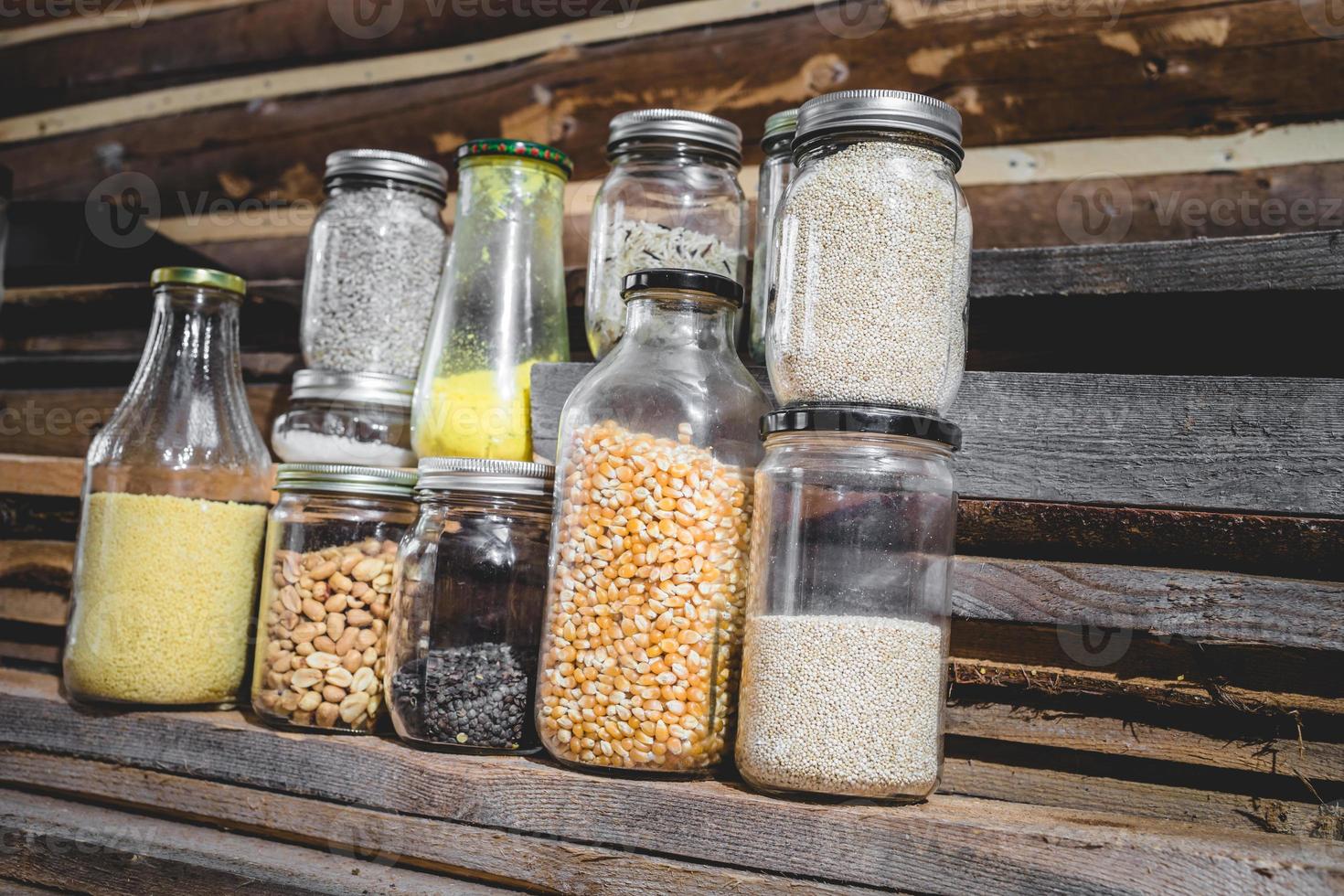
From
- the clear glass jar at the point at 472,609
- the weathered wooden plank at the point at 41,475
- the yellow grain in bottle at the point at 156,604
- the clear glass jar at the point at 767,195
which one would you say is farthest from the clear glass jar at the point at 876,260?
the weathered wooden plank at the point at 41,475

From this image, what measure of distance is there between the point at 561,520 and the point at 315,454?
0.40 metres

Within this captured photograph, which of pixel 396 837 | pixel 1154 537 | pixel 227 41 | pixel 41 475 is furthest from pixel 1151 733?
pixel 227 41

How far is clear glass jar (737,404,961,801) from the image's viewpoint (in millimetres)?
942

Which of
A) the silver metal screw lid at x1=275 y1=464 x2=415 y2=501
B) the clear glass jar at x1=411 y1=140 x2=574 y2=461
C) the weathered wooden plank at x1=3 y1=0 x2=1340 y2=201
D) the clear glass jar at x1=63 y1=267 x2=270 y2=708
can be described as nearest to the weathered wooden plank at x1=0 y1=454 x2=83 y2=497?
the clear glass jar at x1=63 y1=267 x2=270 y2=708

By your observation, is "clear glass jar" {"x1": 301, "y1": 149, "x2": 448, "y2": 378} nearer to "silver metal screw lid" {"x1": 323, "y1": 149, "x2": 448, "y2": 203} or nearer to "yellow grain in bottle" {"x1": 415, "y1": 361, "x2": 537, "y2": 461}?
"silver metal screw lid" {"x1": 323, "y1": 149, "x2": 448, "y2": 203}

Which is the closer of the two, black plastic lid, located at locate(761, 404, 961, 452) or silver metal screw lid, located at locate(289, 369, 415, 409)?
black plastic lid, located at locate(761, 404, 961, 452)

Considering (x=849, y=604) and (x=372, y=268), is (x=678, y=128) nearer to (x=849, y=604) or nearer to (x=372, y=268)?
(x=372, y=268)

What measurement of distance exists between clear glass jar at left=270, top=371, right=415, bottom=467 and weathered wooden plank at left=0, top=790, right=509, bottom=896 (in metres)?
0.42

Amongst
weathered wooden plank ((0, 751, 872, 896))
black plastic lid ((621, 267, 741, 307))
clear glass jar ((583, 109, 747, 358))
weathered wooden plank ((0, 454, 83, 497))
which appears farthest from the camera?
weathered wooden plank ((0, 454, 83, 497))

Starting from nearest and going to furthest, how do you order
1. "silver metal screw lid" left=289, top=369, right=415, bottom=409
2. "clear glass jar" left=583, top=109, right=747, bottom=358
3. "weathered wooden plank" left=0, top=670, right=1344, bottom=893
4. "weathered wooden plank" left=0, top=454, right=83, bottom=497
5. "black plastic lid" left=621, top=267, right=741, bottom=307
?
1. "weathered wooden plank" left=0, top=670, right=1344, bottom=893
2. "black plastic lid" left=621, top=267, right=741, bottom=307
3. "clear glass jar" left=583, top=109, right=747, bottom=358
4. "silver metal screw lid" left=289, top=369, right=415, bottom=409
5. "weathered wooden plank" left=0, top=454, right=83, bottom=497

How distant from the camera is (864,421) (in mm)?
949

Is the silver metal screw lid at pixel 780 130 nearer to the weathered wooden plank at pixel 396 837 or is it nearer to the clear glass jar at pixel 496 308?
the clear glass jar at pixel 496 308

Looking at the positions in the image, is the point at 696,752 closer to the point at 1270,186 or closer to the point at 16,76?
the point at 1270,186

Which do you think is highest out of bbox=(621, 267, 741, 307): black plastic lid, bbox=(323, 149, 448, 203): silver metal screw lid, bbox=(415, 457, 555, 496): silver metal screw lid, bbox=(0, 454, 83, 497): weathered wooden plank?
bbox=(323, 149, 448, 203): silver metal screw lid
